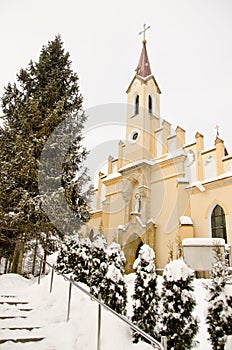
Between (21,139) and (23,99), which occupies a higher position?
(23,99)

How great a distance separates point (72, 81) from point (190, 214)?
900 centimetres

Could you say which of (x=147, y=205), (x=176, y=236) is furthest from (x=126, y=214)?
(x=176, y=236)

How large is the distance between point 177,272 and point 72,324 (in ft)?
6.77

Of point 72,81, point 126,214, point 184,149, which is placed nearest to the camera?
point 72,81

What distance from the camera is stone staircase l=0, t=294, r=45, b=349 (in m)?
4.05

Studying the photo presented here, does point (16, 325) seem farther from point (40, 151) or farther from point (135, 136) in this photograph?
point (135, 136)

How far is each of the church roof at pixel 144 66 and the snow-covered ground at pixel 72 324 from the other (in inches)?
730

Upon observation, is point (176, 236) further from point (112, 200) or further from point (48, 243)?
point (48, 243)

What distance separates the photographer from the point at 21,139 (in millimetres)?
9391

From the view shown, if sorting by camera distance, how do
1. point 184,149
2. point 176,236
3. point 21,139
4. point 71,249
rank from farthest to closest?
point 184,149 < point 176,236 < point 21,139 < point 71,249

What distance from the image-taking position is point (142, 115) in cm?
1917

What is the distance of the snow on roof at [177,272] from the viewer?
466 cm

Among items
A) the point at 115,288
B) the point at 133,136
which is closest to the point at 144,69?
the point at 133,136

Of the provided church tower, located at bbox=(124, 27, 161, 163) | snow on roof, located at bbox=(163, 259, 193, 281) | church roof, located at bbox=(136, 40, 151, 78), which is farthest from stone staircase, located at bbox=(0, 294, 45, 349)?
church roof, located at bbox=(136, 40, 151, 78)
